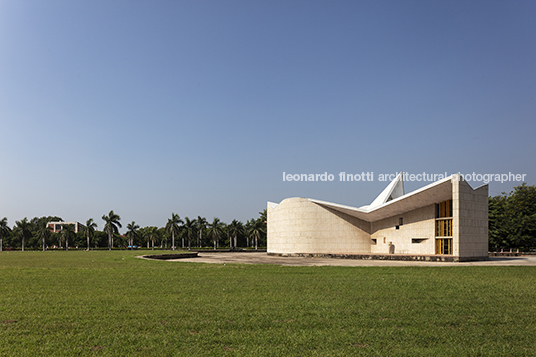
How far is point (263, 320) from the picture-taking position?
7.18 meters

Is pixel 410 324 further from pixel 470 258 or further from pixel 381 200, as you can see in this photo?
pixel 381 200

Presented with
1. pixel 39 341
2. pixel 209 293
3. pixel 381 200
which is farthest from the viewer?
pixel 381 200

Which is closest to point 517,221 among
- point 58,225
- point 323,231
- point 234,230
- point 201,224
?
point 323,231

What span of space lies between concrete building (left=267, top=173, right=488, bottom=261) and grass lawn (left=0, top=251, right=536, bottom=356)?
19564 mm

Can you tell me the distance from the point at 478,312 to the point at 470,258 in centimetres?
2399

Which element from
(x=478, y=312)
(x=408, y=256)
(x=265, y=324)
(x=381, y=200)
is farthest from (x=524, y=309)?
(x=381, y=200)

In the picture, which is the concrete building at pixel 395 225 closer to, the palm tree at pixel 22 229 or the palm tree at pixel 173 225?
the palm tree at pixel 173 225

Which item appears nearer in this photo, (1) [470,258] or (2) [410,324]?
(2) [410,324]

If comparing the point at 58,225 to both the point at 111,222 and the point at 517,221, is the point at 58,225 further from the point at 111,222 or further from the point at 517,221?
the point at 517,221

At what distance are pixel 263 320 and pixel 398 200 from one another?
29652 millimetres

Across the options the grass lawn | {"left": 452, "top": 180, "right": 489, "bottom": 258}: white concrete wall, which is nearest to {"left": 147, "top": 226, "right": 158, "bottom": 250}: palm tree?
{"left": 452, "top": 180, "right": 489, "bottom": 258}: white concrete wall

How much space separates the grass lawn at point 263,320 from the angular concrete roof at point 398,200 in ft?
65.5

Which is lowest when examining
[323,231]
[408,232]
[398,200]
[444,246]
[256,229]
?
[256,229]

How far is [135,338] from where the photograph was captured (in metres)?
5.95
